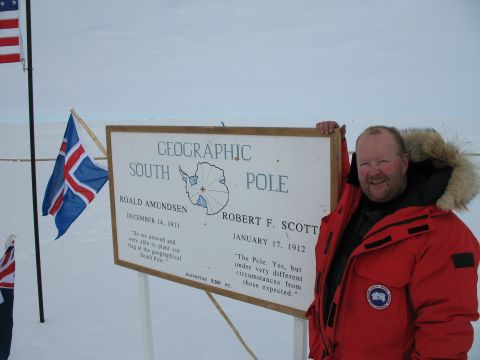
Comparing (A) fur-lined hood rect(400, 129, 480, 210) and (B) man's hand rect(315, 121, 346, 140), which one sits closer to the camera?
(A) fur-lined hood rect(400, 129, 480, 210)

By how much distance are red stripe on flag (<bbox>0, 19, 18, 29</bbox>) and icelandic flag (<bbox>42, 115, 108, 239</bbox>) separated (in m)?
1.05

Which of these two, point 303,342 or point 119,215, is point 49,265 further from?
point 303,342

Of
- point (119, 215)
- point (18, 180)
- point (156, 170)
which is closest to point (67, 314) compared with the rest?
point (119, 215)

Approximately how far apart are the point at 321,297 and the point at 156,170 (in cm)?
143

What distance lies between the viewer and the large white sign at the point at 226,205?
208 centimetres

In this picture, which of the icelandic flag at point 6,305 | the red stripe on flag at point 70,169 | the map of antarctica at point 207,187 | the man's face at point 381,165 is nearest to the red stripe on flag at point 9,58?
the red stripe on flag at point 70,169

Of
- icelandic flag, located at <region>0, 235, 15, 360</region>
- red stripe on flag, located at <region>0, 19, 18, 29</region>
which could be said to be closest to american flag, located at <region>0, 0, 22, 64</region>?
red stripe on flag, located at <region>0, 19, 18, 29</region>

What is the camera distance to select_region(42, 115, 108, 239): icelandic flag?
3.82 metres

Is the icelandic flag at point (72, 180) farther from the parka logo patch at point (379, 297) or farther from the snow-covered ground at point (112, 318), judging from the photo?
the parka logo patch at point (379, 297)

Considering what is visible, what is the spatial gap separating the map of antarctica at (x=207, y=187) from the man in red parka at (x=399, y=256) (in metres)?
0.71

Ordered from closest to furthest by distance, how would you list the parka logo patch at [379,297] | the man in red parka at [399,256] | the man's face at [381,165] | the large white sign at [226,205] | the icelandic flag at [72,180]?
the man in red parka at [399,256]
the parka logo patch at [379,297]
the man's face at [381,165]
the large white sign at [226,205]
the icelandic flag at [72,180]

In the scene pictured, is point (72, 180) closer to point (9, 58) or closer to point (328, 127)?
point (9, 58)

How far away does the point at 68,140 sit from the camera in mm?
3857

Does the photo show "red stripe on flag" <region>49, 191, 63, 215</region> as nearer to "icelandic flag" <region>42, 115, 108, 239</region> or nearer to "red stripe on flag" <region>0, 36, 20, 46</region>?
"icelandic flag" <region>42, 115, 108, 239</region>
